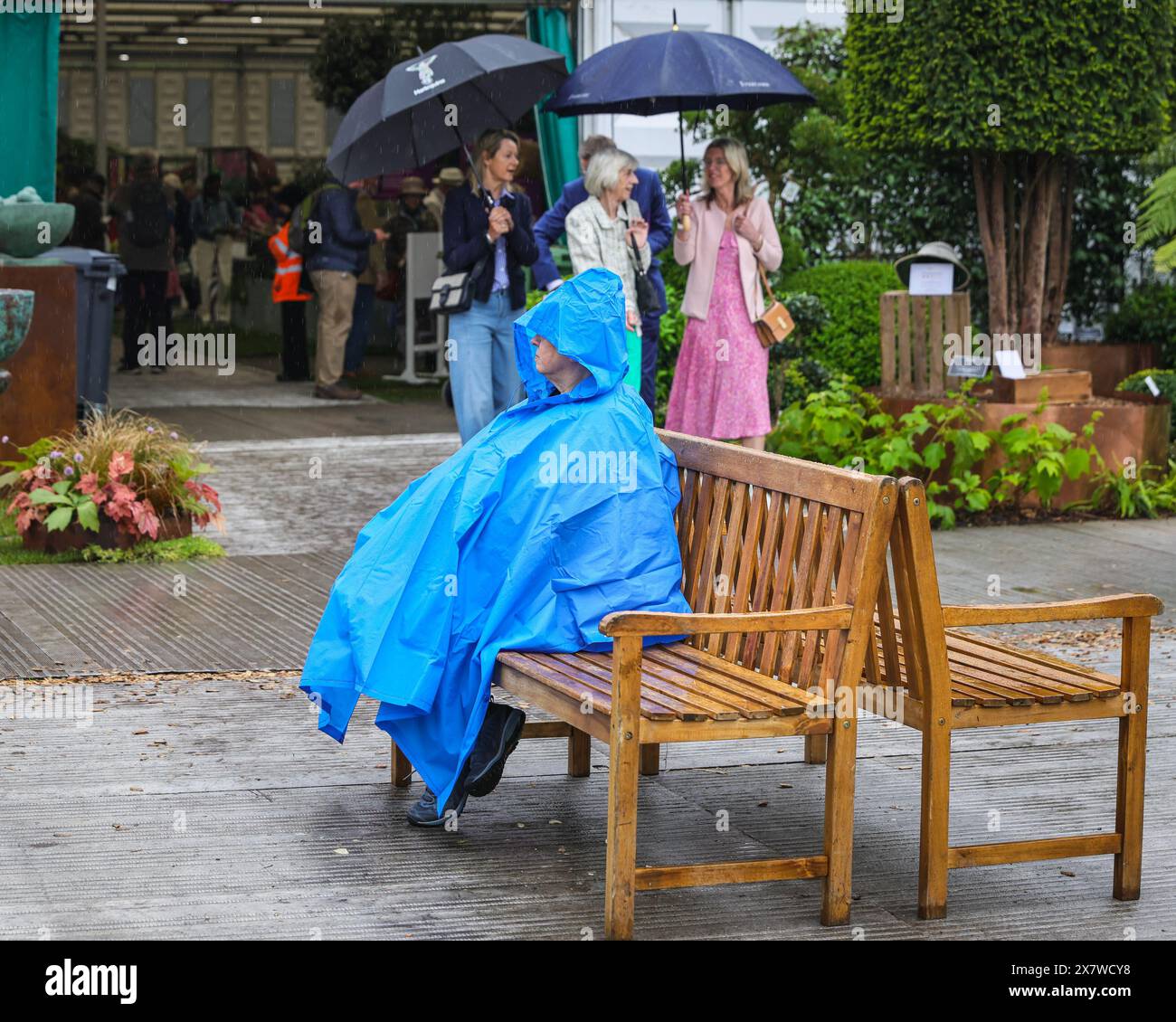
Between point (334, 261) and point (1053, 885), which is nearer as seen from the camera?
point (1053, 885)

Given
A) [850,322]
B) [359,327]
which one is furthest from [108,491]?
[359,327]

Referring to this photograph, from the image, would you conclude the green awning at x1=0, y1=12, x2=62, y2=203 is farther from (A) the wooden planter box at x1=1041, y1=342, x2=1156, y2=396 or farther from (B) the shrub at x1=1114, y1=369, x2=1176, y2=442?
(B) the shrub at x1=1114, y1=369, x2=1176, y2=442

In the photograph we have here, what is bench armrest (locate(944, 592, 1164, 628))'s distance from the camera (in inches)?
163

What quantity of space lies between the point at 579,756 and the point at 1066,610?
1.55 m

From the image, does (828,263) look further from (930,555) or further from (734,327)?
(930,555)

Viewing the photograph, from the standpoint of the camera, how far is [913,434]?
934 cm

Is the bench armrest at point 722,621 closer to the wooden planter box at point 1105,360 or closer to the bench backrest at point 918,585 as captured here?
the bench backrest at point 918,585

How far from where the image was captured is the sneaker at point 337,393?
48.9ft

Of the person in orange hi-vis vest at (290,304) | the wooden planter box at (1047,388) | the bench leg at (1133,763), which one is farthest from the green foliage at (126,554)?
the person in orange hi-vis vest at (290,304)

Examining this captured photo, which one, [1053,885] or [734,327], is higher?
[734,327]

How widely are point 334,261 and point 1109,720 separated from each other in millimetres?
10072

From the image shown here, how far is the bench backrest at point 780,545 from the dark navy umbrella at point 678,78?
462 centimetres

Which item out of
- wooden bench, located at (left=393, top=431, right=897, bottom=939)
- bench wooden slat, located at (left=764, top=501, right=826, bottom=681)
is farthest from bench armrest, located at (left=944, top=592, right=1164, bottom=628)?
bench wooden slat, located at (left=764, top=501, right=826, bottom=681)
